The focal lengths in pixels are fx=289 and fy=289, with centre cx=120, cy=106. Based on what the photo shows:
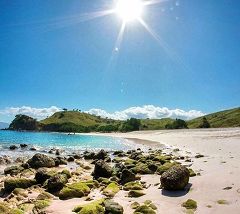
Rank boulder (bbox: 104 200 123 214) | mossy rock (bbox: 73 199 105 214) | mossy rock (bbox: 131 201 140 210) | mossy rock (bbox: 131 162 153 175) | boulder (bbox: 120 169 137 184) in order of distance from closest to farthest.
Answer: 1. boulder (bbox: 104 200 123 214)
2. mossy rock (bbox: 73 199 105 214)
3. mossy rock (bbox: 131 201 140 210)
4. boulder (bbox: 120 169 137 184)
5. mossy rock (bbox: 131 162 153 175)

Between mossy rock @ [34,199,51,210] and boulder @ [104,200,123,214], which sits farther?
mossy rock @ [34,199,51,210]

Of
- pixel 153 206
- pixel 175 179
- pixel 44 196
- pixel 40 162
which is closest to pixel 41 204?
pixel 44 196

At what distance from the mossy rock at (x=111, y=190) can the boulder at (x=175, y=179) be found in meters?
A: 2.85

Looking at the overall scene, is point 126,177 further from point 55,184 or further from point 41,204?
point 41,204

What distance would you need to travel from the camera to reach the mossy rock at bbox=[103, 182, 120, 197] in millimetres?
16358

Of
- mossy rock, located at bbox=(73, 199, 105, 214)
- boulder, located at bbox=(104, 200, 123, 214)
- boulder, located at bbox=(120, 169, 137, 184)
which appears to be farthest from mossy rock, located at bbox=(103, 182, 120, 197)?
boulder, located at bbox=(104, 200, 123, 214)

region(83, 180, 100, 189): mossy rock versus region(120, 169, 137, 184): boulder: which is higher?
region(120, 169, 137, 184): boulder

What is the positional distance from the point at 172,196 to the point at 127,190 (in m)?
3.26

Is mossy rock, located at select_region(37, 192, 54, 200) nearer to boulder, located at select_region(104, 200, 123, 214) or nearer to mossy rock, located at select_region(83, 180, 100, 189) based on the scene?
mossy rock, located at select_region(83, 180, 100, 189)

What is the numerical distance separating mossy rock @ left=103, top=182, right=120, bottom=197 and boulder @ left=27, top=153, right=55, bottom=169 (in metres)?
12.3

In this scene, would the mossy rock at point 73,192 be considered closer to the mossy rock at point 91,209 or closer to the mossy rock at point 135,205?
the mossy rock at point 91,209

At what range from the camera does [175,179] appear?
15.8 meters

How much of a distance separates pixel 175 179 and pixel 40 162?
1674 centimetres

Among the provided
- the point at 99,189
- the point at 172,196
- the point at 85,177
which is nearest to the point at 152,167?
the point at 85,177
